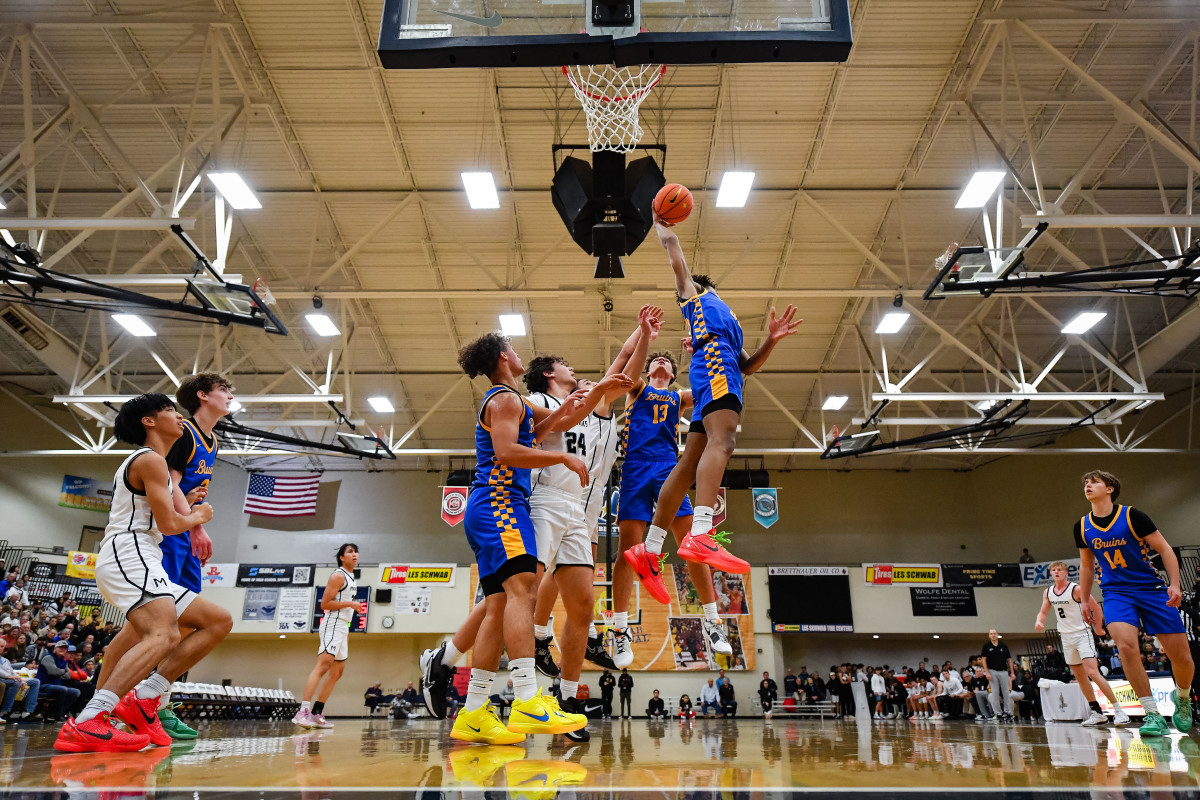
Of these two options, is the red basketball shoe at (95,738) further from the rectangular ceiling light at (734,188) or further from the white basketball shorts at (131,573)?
Answer: the rectangular ceiling light at (734,188)

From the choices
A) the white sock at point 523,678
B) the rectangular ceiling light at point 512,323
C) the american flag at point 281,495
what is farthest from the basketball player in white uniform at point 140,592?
the american flag at point 281,495

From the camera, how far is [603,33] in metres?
4.43

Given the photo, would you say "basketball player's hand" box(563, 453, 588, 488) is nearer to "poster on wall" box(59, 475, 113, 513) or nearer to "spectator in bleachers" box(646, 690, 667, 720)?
"spectator in bleachers" box(646, 690, 667, 720)

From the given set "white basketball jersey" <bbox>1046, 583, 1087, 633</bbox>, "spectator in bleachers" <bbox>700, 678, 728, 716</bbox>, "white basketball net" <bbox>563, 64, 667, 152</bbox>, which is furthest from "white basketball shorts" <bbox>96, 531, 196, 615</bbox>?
"spectator in bleachers" <bbox>700, 678, 728, 716</bbox>

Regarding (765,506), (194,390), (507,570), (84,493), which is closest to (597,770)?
(507,570)

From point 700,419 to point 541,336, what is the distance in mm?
14225

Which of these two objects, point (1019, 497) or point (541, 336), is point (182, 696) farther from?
point (1019, 497)

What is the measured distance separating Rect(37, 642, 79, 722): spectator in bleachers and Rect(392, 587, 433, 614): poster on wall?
11738 mm

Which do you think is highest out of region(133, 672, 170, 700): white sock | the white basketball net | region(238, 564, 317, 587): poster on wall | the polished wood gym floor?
the white basketball net

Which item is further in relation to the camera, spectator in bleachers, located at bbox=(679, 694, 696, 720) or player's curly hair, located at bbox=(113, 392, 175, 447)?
spectator in bleachers, located at bbox=(679, 694, 696, 720)

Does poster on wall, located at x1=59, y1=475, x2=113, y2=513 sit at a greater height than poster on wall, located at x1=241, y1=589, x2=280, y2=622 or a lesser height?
greater

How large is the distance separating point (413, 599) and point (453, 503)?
13.0ft

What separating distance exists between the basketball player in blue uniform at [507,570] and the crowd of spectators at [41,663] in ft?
27.3

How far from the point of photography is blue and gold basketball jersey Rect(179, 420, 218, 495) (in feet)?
15.7
